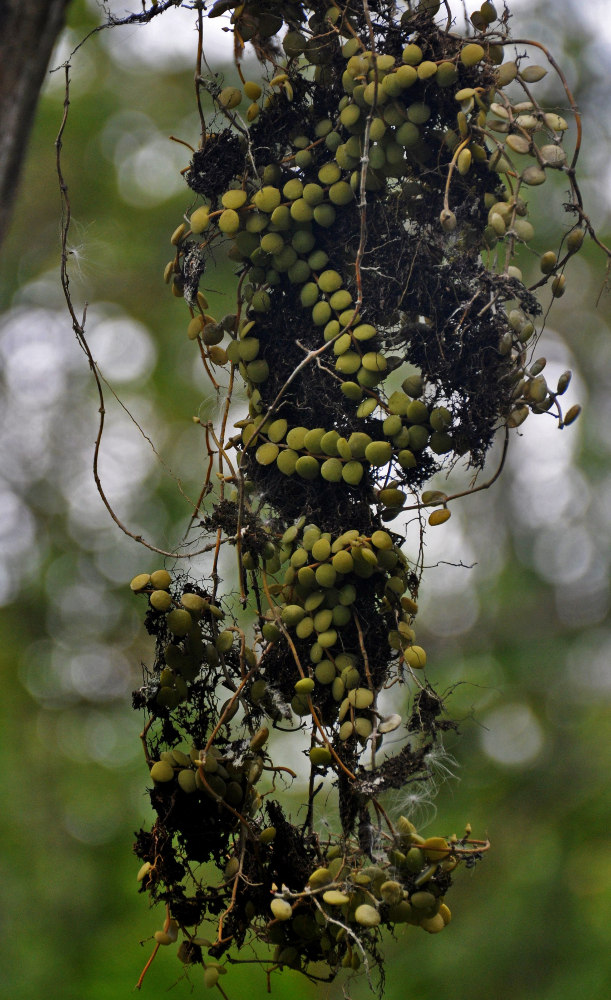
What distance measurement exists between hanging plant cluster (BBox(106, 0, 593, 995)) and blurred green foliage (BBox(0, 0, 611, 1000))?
5.02 ft

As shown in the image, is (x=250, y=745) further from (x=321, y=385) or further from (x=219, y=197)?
(x=219, y=197)

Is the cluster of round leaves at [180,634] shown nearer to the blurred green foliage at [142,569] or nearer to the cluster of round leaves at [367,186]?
the cluster of round leaves at [367,186]

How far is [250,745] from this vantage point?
33.6 inches

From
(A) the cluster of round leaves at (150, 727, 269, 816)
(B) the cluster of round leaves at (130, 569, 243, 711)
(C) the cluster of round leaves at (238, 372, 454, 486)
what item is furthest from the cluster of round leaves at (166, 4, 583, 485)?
(A) the cluster of round leaves at (150, 727, 269, 816)

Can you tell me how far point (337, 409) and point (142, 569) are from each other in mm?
2462

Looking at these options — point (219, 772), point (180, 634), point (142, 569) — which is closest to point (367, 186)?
point (180, 634)

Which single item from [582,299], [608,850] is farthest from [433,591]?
[582,299]

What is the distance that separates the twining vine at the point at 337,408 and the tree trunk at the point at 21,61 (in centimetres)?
23

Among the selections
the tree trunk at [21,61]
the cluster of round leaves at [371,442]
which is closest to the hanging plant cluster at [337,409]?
the cluster of round leaves at [371,442]

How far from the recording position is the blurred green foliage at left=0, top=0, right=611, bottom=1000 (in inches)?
105

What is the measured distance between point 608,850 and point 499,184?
2.08m

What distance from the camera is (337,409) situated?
0.92 meters

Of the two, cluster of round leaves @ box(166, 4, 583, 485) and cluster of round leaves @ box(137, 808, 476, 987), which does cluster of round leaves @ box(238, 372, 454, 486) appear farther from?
cluster of round leaves @ box(137, 808, 476, 987)

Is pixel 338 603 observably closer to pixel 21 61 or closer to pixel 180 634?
pixel 180 634
